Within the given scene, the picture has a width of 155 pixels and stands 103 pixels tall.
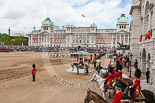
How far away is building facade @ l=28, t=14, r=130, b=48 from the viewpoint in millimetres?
69438

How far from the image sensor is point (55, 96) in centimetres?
723

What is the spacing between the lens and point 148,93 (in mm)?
5477

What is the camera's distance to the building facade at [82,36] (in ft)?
228

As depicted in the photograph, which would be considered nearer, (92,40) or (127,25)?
(127,25)

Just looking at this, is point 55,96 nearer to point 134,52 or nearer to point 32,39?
point 134,52

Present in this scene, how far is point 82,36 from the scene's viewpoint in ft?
250

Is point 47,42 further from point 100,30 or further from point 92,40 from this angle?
point 100,30

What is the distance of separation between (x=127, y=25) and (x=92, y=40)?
20503 millimetres

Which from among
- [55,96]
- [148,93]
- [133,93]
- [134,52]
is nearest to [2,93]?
[55,96]

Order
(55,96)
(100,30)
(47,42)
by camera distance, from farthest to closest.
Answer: (47,42), (100,30), (55,96)

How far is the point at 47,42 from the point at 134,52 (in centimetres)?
6863

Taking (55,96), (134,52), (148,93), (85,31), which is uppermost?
(85,31)

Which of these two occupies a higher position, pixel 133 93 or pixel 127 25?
pixel 127 25

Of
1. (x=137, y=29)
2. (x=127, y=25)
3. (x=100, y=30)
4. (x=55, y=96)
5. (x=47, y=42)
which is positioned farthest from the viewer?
(x=47, y=42)
